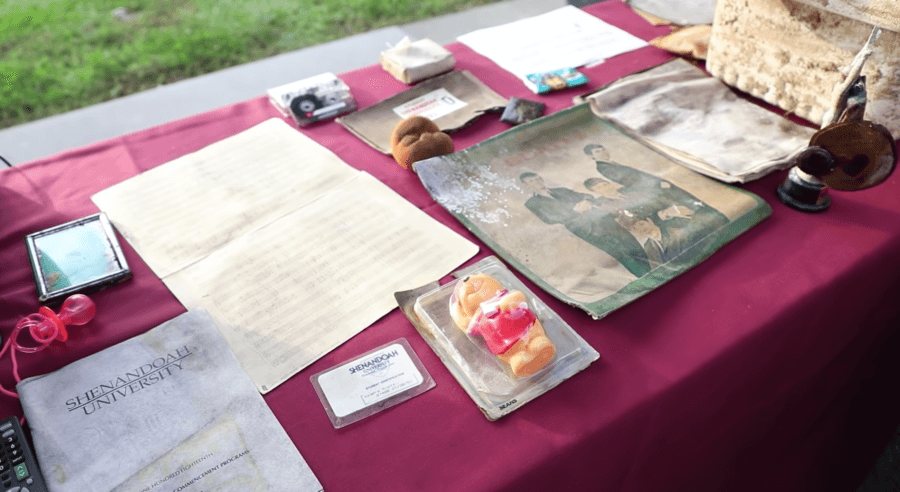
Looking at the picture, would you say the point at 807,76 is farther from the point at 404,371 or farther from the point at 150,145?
the point at 150,145

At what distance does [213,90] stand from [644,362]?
6.38 ft

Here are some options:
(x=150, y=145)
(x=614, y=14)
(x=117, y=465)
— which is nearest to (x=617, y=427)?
(x=117, y=465)

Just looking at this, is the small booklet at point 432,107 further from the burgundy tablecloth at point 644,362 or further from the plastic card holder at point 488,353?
the plastic card holder at point 488,353

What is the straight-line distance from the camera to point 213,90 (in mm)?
2111

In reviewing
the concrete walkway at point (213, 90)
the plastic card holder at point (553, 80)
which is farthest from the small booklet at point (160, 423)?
the concrete walkway at point (213, 90)

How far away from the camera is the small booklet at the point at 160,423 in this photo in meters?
0.56

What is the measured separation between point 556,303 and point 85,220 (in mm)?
673

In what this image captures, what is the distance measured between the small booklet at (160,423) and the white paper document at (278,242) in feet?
0.13

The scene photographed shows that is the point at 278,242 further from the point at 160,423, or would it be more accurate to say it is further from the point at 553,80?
the point at 553,80

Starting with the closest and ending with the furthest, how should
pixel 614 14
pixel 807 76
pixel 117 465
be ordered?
pixel 117 465, pixel 807 76, pixel 614 14

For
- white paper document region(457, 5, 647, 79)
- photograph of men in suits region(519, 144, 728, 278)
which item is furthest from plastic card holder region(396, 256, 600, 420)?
white paper document region(457, 5, 647, 79)

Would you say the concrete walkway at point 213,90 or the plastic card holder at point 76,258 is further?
the concrete walkway at point 213,90

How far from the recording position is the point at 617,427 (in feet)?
2.01

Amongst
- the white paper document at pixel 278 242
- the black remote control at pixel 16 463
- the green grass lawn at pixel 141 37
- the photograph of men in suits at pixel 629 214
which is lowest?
the green grass lawn at pixel 141 37
